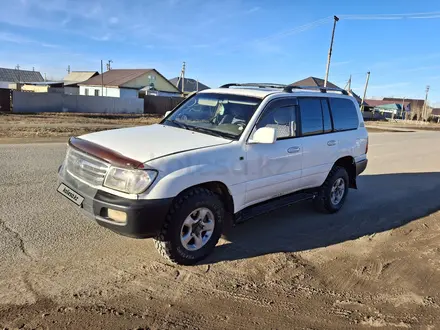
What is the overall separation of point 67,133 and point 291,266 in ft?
46.3

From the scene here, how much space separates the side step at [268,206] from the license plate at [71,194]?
1.77 metres

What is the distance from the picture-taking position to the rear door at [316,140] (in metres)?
5.32

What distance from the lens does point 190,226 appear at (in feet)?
13.0

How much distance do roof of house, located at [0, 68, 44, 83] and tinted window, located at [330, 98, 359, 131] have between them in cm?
8224

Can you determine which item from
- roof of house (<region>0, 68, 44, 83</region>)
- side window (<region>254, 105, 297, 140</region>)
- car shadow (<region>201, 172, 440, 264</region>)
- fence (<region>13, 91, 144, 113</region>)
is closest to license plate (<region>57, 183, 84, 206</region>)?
car shadow (<region>201, 172, 440, 264</region>)

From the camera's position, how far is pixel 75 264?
3865mm

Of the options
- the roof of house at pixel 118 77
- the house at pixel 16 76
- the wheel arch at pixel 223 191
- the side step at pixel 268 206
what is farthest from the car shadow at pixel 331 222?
the house at pixel 16 76

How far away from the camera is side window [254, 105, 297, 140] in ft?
15.5

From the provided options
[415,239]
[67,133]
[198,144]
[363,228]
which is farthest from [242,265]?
[67,133]

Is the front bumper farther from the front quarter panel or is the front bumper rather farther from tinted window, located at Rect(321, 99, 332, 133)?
tinted window, located at Rect(321, 99, 332, 133)

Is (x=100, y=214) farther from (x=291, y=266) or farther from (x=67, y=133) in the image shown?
(x=67, y=133)

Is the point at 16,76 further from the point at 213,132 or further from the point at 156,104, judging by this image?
the point at 213,132

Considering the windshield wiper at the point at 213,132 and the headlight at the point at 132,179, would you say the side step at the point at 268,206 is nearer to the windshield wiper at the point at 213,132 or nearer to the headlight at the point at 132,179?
the windshield wiper at the point at 213,132

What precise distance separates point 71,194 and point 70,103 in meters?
32.4
